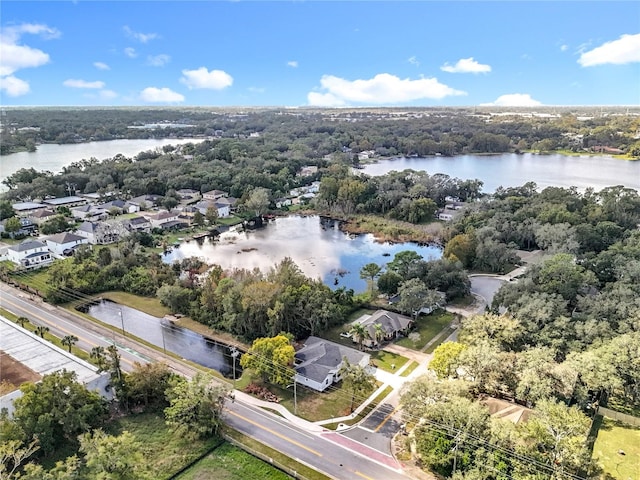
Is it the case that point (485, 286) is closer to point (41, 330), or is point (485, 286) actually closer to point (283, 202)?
point (41, 330)

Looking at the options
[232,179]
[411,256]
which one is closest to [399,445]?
[411,256]

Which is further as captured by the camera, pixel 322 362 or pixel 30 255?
pixel 30 255

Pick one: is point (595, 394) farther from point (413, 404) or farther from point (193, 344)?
point (193, 344)

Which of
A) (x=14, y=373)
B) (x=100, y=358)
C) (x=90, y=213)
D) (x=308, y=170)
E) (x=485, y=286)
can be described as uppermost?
(x=308, y=170)

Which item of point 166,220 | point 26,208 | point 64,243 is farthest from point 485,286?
point 26,208

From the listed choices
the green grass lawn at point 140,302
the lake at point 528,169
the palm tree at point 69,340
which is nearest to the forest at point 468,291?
the green grass lawn at point 140,302

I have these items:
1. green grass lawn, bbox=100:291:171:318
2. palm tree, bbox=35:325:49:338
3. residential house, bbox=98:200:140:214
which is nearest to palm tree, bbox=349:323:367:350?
green grass lawn, bbox=100:291:171:318
